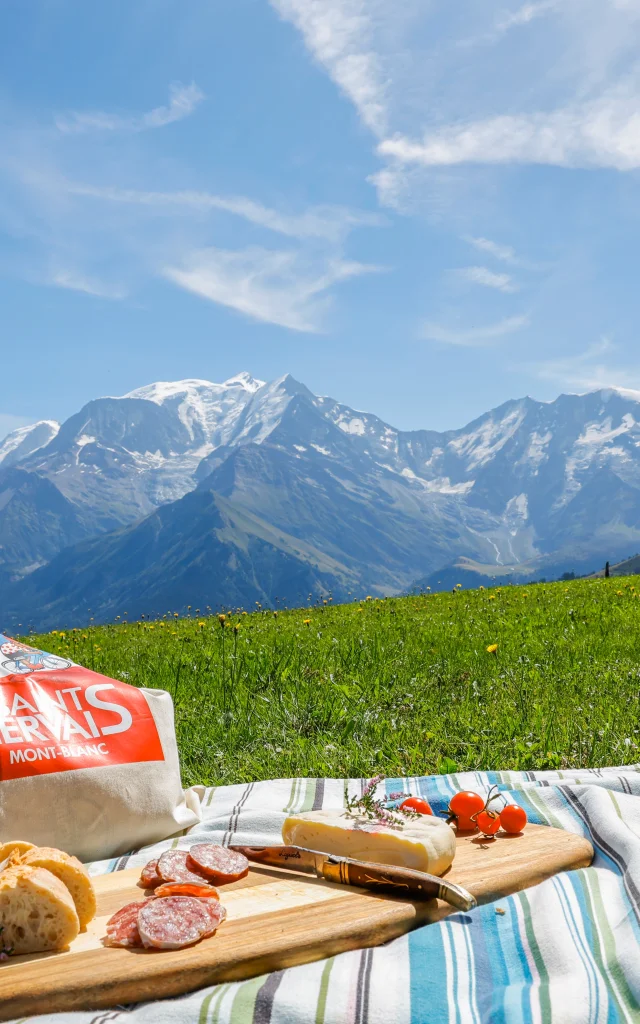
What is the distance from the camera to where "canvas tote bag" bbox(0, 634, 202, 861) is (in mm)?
4418

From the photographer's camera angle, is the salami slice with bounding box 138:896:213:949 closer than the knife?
Yes

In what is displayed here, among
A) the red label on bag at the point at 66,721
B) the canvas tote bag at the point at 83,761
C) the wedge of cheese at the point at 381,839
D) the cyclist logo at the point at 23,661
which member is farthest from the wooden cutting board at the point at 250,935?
the cyclist logo at the point at 23,661

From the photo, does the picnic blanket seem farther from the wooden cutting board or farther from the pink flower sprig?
the pink flower sprig

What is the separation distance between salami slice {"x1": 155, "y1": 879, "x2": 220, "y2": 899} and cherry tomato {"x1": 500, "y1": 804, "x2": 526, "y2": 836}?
154 centimetres

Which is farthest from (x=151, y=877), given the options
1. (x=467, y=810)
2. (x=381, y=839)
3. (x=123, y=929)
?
(x=467, y=810)

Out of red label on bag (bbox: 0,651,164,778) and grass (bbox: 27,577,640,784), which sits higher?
red label on bag (bbox: 0,651,164,778)

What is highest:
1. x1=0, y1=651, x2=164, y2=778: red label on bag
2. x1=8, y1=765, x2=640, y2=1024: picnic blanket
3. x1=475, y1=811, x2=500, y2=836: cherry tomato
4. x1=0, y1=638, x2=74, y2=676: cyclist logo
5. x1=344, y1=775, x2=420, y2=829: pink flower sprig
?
x1=0, y1=638, x2=74, y2=676: cyclist logo

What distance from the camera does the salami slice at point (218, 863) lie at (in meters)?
3.59

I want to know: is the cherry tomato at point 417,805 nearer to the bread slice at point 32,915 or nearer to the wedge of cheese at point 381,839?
the wedge of cheese at point 381,839

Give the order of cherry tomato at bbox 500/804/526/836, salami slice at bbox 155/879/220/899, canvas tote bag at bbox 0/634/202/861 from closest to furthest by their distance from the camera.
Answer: salami slice at bbox 155/879/220/899 → cherry tomato at bbox 500/804/526/836 → canvas tote bag at bbox 0/634/202/861

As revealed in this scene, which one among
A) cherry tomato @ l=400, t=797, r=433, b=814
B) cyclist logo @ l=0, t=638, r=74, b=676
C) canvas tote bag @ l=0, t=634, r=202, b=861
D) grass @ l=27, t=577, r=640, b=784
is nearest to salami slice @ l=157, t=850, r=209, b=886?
canvas tote bag @ l=0, t=634, r=202, b=861

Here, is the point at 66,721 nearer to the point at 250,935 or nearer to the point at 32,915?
the point at 32,915

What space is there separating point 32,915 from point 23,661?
2173 millimetres

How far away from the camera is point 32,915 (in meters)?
2.94
